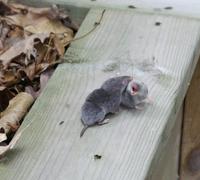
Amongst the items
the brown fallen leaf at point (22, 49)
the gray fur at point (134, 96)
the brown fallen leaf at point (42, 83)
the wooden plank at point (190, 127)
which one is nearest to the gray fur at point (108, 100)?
the gray fur at point (134, 96)

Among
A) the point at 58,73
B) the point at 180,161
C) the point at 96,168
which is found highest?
the point at 58,73

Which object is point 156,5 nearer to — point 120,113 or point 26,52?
point 26,52

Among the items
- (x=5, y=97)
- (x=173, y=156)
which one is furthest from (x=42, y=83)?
(x=173, y=156)

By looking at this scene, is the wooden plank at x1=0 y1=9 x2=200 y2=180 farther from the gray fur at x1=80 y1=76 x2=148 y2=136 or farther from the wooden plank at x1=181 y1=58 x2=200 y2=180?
the wooden plank at x1=181 y1=58 x2=200 y2=180

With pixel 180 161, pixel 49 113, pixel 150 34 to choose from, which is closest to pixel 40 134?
pixel 49 113

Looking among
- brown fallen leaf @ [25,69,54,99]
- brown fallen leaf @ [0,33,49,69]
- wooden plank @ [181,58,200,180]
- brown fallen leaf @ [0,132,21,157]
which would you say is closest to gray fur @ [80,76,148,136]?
brown fallen leaf @ [0,132,21,157]

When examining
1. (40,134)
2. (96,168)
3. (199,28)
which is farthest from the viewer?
(199,28)

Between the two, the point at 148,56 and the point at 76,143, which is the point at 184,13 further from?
the point at 76,143
